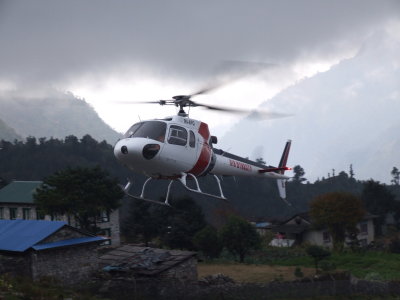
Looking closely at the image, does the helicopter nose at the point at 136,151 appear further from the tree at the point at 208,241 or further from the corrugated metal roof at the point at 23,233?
the tree at the point at 208,241

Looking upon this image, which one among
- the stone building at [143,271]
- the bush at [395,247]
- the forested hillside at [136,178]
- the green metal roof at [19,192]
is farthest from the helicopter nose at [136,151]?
the forested hillside at [136,178]

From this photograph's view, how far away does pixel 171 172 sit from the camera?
1492 cm

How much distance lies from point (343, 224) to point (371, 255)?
521 cm

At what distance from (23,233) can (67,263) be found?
298 cm

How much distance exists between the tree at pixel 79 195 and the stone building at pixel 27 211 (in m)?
7.06

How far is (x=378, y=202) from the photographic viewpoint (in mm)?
51625

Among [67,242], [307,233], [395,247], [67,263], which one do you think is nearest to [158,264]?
[67,263]

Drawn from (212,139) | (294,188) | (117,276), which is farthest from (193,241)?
(294,188)

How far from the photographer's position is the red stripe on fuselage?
15598 millimetres

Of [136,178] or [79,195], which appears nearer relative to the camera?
[79,195]

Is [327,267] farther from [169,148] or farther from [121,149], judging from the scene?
[121,149]

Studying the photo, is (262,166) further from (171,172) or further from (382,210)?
(382,210)

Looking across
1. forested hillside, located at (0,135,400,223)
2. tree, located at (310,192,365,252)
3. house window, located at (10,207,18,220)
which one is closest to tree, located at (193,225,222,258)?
tree, located at (310,192,365,252)

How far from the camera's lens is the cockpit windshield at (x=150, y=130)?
555 inches
